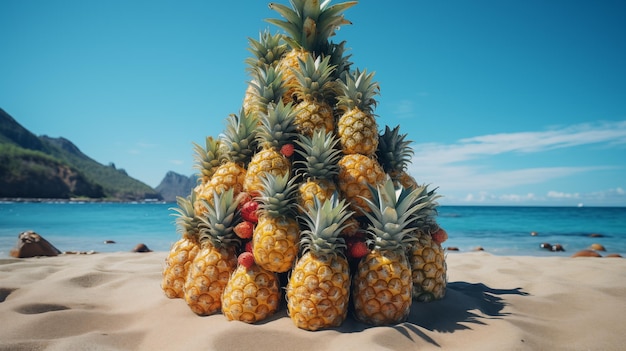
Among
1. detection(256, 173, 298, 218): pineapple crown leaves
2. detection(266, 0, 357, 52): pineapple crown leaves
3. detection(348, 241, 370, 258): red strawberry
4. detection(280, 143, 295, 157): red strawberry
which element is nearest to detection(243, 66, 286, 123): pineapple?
detection(280, 143, 295, 157): red strawberry

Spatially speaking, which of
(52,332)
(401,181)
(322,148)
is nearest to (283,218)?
(322,148)

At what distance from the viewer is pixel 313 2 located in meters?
5.06

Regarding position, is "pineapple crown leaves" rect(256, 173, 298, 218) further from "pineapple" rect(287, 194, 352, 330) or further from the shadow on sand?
the shadow on sand

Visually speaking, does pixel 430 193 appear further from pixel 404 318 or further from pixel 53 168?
pixel 53 168

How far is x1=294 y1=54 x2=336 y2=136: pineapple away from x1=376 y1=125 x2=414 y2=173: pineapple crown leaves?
82 cm

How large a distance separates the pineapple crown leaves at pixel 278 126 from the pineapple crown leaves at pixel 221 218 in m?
0.76

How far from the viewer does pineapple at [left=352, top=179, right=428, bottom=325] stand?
3705mm

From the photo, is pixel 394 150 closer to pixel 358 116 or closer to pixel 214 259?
pixel 358 116

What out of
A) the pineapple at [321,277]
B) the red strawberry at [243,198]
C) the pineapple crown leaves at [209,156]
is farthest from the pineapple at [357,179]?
the pineapple crown leaves at [209,156]

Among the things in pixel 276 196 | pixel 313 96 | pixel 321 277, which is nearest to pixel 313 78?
pixel 313 96

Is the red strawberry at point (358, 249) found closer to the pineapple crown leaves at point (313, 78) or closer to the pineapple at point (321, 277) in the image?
the pineapple at point (321, 277)

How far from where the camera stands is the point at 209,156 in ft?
16.2

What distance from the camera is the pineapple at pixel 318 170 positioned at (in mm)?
3879

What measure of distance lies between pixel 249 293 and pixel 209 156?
2002mm
